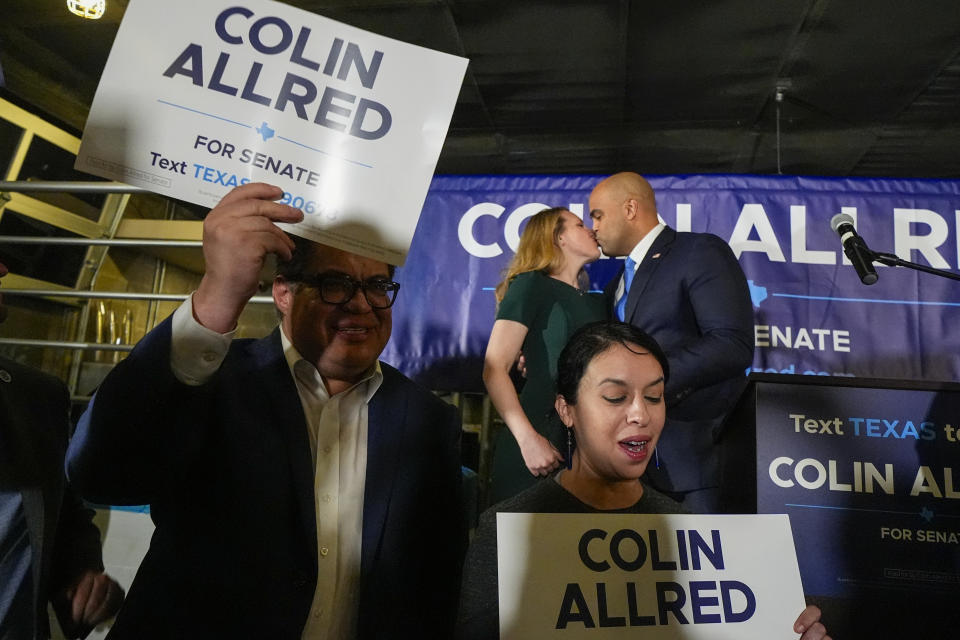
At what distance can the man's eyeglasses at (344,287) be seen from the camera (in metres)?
1.41

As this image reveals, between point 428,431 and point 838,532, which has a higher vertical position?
point 428,431

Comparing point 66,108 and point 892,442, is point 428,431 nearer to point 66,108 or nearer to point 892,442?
point 892,442

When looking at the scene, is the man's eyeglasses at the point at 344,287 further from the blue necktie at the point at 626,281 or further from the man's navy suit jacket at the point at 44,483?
the blue necktie at the point at 626,281

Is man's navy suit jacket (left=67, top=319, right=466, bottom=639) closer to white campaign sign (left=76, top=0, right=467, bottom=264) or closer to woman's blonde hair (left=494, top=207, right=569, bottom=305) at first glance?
white campaign sign (left=76, top=0, right=467, bottom=264)

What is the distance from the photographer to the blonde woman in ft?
6.89

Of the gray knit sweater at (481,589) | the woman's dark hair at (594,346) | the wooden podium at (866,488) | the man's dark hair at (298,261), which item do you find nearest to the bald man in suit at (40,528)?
the man's dark hair at (298,261)

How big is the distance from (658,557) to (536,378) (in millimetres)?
1147

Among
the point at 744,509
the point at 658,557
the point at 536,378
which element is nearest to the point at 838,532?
the point at 744,509

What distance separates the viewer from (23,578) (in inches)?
45.9

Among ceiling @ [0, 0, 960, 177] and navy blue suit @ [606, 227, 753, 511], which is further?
ceiling @ [0, 0, 960, 177]

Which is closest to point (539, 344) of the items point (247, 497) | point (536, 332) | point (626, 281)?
point (536, 332)

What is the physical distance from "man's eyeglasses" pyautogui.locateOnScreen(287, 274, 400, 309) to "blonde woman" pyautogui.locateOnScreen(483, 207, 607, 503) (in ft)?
2.85

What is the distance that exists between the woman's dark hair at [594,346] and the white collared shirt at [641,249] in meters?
0.63

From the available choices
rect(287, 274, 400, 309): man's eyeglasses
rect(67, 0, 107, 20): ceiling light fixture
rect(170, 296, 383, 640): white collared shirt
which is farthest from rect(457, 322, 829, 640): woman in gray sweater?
rect(67, 0, 107, 20): ceiling light fixture
